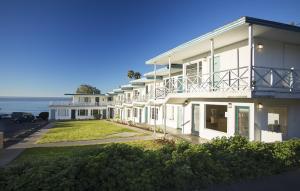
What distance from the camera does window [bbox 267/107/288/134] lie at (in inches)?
515

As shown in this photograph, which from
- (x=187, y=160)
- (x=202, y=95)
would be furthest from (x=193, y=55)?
(x=187, y=160)

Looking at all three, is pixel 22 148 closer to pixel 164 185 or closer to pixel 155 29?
pixel 164 185

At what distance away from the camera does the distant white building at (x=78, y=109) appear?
2089 inches

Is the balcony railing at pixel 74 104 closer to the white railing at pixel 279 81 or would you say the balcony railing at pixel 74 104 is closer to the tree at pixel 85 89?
the tree at pixel 85 89

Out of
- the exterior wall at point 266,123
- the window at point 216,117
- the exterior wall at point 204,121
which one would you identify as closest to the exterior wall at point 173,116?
the exterior wall at point 204,121

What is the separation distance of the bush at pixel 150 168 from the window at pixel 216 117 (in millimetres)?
7524

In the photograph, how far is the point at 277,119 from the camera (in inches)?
524

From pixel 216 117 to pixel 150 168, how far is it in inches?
461

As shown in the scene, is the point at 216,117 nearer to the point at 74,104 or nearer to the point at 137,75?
the point at 74,104

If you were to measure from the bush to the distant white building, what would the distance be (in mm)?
48385

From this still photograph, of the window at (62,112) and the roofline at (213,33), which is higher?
the roofline at (213,33)

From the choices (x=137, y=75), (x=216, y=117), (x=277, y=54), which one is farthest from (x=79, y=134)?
(x=137, y=75)

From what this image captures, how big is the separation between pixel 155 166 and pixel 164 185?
59 cm

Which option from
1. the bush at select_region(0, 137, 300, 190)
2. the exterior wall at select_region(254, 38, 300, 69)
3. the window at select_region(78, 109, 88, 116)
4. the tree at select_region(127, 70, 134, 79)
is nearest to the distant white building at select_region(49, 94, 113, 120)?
the window at select_region(78, 109, 88, 116)
